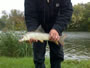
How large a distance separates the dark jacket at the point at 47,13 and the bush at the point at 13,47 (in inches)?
211

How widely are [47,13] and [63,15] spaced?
12.2 inches

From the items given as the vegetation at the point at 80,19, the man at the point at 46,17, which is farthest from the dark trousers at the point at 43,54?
the vegetation at the point at 80,19

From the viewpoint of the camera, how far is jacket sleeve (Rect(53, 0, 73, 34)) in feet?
12.0

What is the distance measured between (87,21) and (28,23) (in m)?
56.1

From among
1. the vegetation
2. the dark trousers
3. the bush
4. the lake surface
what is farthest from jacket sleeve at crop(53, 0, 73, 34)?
the vegetation

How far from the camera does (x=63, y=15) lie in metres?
3.73

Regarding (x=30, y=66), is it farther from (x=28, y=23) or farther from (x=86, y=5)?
(x=86, y=5)

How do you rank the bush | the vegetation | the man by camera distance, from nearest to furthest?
the man → the bush → the vegetation

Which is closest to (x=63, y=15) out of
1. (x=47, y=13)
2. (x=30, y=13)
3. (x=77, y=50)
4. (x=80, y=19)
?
(x=47, y=13)

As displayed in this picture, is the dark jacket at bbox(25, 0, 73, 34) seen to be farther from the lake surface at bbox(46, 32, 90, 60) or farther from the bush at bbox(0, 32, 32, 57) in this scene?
the lake surface at bbox(46, 32, 90, 60)

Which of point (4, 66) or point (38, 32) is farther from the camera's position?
point (4, 66)

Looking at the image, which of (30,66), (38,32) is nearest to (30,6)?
(38,32)

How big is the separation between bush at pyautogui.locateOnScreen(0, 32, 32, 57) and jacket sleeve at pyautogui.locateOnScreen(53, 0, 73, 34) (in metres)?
5.58

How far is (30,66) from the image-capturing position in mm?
5906
